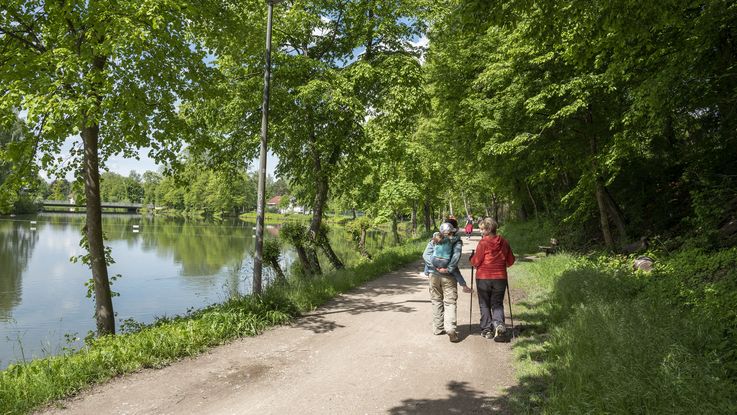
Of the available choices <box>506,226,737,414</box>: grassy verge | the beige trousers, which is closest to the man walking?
the beige trousers

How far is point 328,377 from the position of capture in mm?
5508

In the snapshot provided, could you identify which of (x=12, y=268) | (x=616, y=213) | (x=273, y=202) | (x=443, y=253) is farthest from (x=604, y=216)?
(x=273, y=202)

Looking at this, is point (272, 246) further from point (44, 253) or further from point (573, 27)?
point (44, 253)

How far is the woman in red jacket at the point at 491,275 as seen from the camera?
7055 mm

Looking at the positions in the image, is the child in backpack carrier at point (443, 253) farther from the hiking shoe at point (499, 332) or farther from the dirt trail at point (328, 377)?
the dirt trail at point (328, 377)

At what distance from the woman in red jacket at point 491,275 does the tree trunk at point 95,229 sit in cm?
681

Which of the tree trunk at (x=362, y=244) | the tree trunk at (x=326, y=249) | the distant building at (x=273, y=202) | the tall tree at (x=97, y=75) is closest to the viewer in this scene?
the tall tree at (x=97, y=75)

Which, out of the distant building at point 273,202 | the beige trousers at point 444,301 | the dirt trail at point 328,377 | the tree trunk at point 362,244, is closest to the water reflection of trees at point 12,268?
the dirt trail at point 328,377

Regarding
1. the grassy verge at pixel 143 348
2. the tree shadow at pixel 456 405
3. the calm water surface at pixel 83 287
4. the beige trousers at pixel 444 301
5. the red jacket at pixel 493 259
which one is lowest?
the calm water surface at pixel 83 287

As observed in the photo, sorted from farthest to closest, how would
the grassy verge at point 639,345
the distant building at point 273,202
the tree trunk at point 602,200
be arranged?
the distant building at point 273,202
the tree trunk at point 602,200
the grassy verge at point 639,345

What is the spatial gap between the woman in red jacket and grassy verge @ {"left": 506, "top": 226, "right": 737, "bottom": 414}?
54cm

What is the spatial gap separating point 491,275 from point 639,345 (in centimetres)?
266

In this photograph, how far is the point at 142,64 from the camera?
753 cm

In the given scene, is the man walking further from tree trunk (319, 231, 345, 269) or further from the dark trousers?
tree trunk (319, 231, 345, 269)
